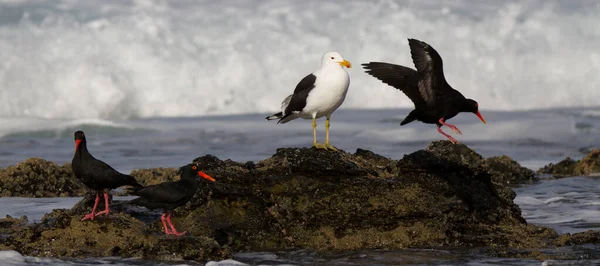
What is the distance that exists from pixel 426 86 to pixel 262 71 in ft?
57.7

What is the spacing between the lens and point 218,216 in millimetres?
7766

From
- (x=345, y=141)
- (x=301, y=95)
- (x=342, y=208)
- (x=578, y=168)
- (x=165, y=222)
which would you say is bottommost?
(x=165, y=222)

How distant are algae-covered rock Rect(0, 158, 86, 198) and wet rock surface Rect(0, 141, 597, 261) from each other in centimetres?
265

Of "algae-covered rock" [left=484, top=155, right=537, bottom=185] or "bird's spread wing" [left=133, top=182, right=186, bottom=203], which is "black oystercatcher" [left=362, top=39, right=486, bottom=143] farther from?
"algae-covered rock" [left=484, top=155, right=537, bottom=185]

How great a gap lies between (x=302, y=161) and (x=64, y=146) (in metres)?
11.3

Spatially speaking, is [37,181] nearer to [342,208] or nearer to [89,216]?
[89,216]

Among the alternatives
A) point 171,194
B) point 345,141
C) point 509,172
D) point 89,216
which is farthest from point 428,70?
point 345,141

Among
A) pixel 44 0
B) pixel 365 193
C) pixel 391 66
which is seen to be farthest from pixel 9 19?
pixel 365 193

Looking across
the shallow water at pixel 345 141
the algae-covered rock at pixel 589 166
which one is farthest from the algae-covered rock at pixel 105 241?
the algae-covered rock at pixel 589 166

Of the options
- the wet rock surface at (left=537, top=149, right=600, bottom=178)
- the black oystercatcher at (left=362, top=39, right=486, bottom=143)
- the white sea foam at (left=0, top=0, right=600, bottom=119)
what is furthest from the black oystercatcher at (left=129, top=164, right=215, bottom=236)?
the white sea foam at (left=0, top=0, right=600, bottom=119)

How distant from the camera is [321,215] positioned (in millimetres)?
7766

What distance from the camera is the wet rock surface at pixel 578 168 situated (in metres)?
13.2

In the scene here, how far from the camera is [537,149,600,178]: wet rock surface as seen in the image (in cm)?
1323

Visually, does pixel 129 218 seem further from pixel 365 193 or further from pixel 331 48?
pixel 331 48
